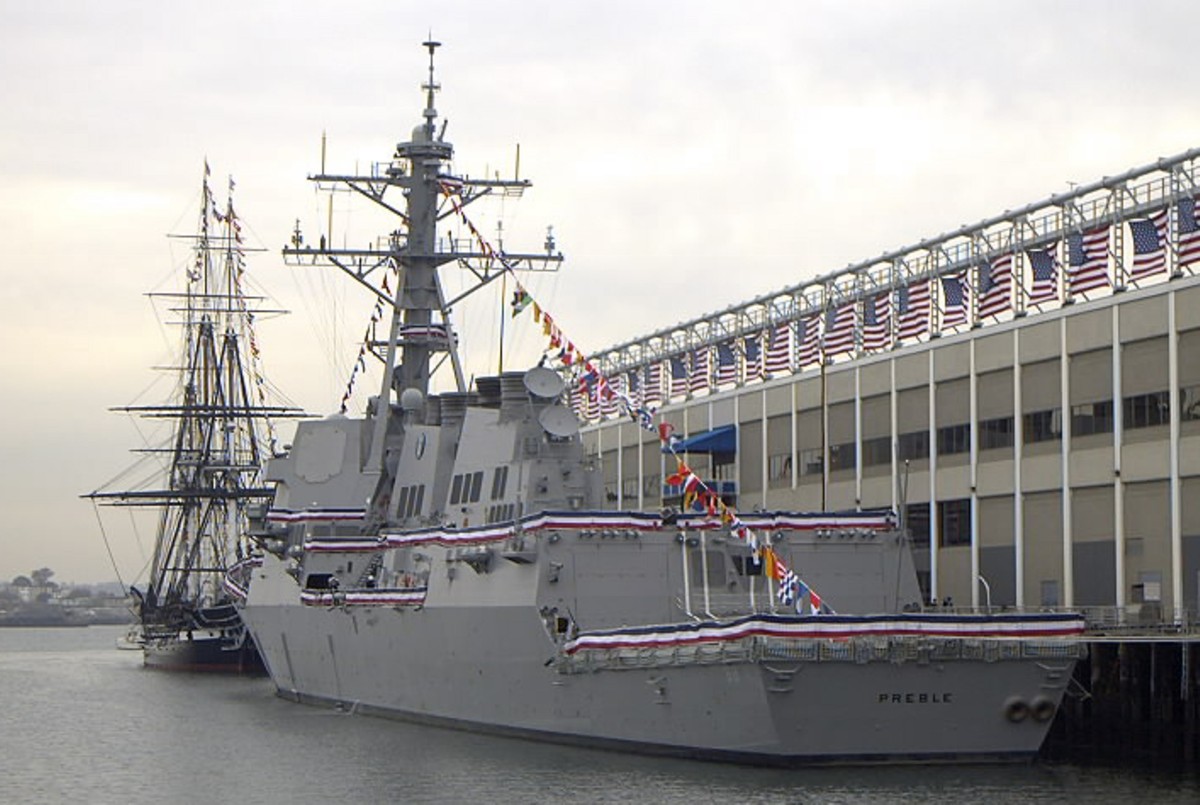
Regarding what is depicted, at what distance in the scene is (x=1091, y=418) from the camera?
3878 centimetres

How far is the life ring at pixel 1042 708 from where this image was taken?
3047cm

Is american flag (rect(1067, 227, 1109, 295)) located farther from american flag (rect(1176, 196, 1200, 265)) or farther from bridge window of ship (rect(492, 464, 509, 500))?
bridge window of ship (rect(492, 464, 509, 500))

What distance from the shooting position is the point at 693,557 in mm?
35344

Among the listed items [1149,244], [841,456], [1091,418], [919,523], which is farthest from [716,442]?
[1149,244]

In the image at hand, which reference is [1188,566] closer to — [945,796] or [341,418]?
[945,796]

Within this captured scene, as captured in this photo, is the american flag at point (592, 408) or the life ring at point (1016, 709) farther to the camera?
the american flag at point (592, 408)

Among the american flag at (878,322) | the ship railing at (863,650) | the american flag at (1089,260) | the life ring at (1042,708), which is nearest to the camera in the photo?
the ship railing at (863,650)

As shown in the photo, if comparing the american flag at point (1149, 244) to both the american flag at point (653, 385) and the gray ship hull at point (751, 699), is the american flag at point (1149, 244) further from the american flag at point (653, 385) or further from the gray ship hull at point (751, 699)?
the american flag at point (653, 385)

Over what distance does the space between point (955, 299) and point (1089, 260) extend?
5.46 meters

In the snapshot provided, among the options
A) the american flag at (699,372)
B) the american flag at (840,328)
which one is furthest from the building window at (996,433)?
the american flag at (699,372)

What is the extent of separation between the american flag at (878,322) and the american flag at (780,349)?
356 cm

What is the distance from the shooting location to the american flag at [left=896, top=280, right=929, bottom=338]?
4534 centimetres

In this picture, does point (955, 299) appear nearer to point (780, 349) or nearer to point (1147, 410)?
point (780, 349)

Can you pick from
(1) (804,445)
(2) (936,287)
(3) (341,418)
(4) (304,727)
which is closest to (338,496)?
(3) (341,418)
